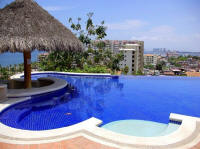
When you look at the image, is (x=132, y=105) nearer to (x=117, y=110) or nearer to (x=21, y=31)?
(x=117, y=110)

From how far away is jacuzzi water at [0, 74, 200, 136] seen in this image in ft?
17.3

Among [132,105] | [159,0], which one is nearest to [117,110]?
→ [132,105]

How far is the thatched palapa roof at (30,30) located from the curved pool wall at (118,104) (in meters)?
2.12

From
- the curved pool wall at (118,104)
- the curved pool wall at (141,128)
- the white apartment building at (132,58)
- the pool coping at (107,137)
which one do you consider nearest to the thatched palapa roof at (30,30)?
the curved pool wall at (118,104)

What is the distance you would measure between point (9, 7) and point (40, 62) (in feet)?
25.5

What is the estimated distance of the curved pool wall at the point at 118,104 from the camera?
548 centimetres

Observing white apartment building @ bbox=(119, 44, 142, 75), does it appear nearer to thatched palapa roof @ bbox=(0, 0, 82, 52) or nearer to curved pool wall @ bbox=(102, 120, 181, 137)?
thatched palapa roof @ bbox=(0, 0, 82, 52)

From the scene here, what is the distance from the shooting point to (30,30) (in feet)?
22.7

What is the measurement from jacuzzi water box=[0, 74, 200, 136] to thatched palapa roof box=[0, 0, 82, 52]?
1.98m

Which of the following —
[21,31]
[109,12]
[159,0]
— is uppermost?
[109,12]

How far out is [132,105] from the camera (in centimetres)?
667

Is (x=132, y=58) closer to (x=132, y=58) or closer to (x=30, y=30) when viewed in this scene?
(x=132, y=58)

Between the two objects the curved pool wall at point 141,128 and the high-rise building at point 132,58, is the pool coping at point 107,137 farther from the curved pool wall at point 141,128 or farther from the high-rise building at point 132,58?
the high-rise building at point 132,58

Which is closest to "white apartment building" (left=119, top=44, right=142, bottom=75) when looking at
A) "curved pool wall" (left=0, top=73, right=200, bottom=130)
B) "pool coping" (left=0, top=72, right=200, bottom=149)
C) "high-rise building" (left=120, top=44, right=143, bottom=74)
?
"high-rise building" (left=120, top=44, right=143, bottom=74)
